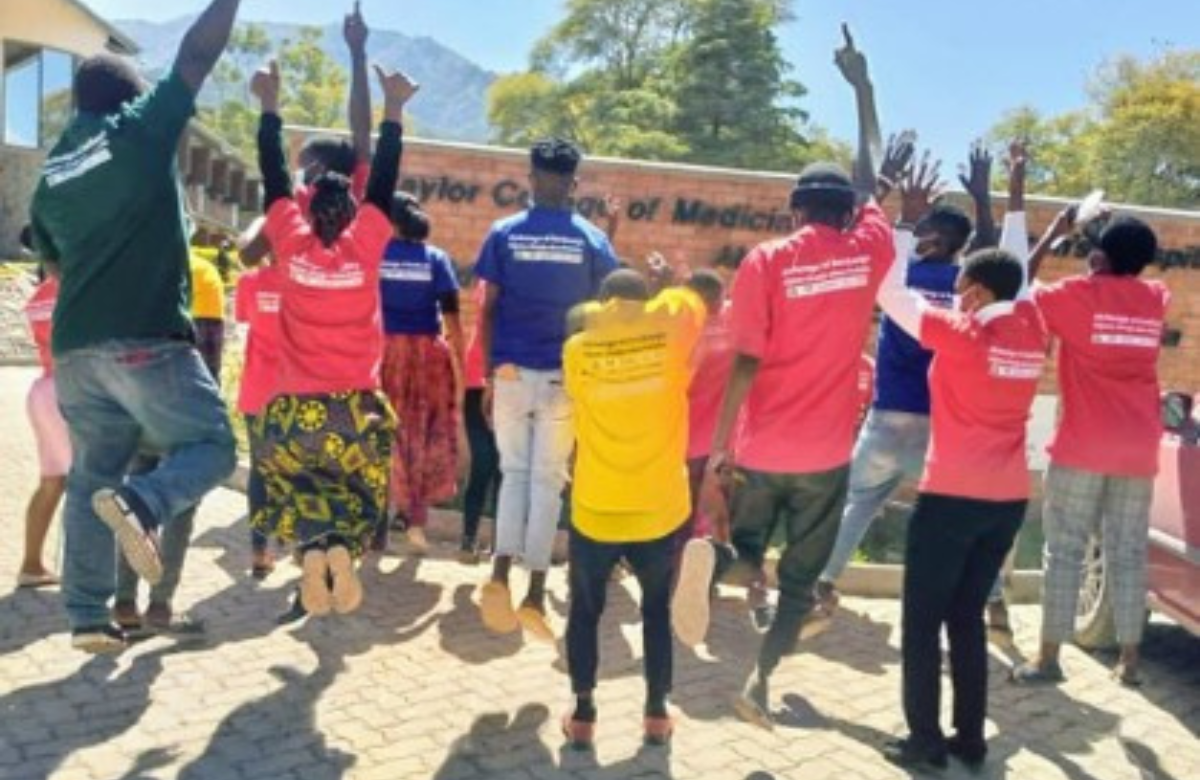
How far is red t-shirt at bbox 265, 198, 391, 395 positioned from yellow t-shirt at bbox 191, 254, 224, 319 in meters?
2.29

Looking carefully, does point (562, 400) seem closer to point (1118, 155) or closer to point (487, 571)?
point (487, 571)

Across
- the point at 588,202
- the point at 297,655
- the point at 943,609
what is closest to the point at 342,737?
the point at 297,655

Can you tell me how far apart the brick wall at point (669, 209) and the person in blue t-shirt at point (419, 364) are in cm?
339

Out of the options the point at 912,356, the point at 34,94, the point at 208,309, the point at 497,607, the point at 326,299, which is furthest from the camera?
the point at 34,94

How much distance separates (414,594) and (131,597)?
1.56m

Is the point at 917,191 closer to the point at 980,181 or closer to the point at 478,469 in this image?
the point at 980,181

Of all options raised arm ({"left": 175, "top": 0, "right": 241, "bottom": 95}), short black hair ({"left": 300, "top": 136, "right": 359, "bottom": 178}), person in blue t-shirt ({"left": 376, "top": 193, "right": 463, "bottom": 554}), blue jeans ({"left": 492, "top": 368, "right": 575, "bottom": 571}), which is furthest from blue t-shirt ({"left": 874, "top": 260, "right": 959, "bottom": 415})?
raised arm ({"left": 175, "top": 0, "right": 241, "bottom": 95})

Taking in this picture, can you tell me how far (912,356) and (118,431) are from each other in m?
3.67

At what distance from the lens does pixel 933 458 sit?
4277mm

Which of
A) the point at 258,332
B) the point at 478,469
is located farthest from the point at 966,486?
the point at 258,332

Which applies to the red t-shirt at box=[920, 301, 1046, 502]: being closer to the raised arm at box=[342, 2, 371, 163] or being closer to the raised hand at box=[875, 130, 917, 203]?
the raised hand at box=[875, 130, 917, 203]

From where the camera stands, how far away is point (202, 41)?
3902mm

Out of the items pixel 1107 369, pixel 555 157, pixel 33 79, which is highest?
pixel 33 79

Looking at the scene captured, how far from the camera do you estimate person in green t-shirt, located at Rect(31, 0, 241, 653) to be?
12.9ft
